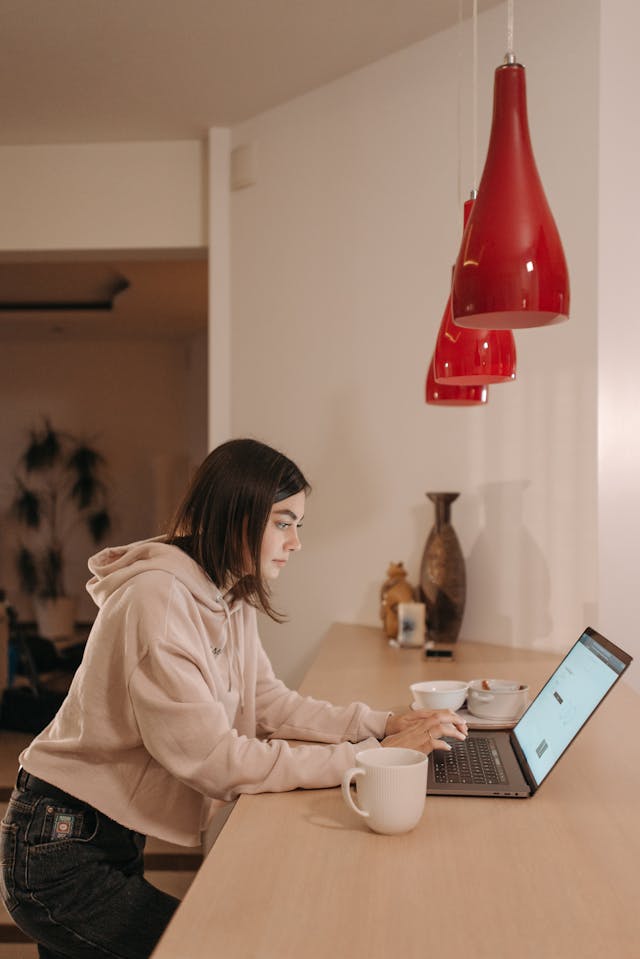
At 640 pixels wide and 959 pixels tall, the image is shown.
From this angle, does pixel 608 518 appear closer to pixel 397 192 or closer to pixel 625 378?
pixel 625 378

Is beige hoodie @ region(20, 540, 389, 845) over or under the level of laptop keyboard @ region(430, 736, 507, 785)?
over

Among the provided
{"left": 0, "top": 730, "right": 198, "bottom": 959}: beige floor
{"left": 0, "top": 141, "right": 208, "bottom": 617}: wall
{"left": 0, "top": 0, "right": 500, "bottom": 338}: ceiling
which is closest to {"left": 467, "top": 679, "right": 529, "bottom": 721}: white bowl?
{"left": 0, "top": 730, "right": 198, "bottom": 959}: beige floor

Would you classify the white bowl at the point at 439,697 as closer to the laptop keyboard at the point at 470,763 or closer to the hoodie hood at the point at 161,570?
the laptop keyboard at the point at 470,763

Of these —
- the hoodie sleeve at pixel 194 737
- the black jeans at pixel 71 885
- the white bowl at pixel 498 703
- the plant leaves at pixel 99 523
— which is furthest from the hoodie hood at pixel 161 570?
the plant leaves at pixel 99 523

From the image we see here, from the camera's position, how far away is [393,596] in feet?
9.49

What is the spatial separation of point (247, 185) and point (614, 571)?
1912 mm

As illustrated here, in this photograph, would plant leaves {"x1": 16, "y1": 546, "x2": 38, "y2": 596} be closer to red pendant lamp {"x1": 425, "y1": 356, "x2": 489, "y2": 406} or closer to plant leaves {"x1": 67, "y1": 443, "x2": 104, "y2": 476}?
plant leaves {"x1": 67, "y1": 443, "x2": 104, "y2": 476}

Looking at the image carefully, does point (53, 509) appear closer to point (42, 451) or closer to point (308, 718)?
point (42, 451)

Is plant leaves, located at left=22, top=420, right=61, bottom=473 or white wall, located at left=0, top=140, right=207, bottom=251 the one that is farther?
Result: plant leaves, located at left=22, top=420, right=61, bottom=473

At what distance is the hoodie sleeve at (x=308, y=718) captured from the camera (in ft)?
5.50

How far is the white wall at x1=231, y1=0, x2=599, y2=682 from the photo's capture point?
2.58m

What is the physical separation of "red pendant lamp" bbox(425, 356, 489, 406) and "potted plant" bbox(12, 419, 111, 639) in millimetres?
6375

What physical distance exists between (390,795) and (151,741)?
0.36 m

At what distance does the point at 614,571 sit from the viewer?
99.7 inches
